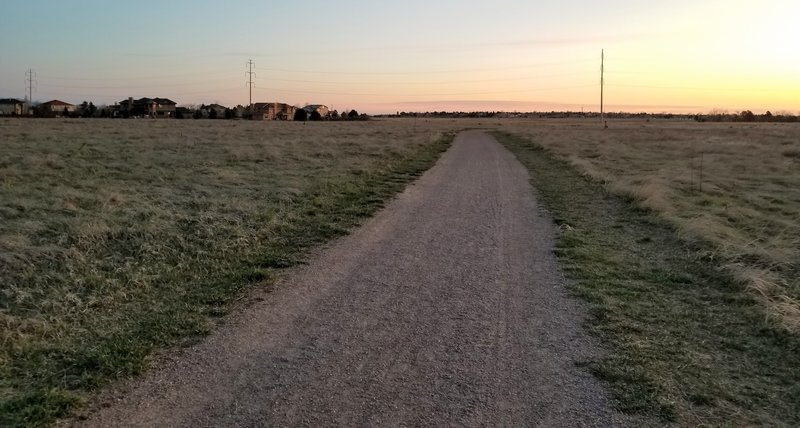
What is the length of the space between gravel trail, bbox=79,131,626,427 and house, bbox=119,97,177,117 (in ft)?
393

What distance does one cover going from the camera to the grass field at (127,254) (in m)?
4.04

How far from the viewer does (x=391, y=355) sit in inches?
167

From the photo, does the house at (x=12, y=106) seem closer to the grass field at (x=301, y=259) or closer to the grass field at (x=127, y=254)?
the grass field at (x=127, y=254)

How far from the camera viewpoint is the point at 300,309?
526 cm

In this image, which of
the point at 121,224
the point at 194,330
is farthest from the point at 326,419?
the point at 121,224

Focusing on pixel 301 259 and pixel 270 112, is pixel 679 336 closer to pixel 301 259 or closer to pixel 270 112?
pixel 301 259

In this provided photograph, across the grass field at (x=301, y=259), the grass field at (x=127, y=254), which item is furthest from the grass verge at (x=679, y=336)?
the grass field at (x=127, y=254)

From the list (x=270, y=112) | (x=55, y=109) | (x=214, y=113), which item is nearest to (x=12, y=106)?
(x=55, y=109)

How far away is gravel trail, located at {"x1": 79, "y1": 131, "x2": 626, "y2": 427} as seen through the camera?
341 centimetres

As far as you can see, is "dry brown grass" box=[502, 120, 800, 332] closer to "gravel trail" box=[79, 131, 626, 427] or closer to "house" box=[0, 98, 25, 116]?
"gravel trail" box=[79, 131, 626, 427]

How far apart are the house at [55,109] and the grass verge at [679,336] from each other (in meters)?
120

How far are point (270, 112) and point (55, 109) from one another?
144 feet

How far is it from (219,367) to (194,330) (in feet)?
2.51

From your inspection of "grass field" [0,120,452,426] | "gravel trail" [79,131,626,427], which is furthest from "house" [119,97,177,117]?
"gravel trail" [79,131,626,427]
